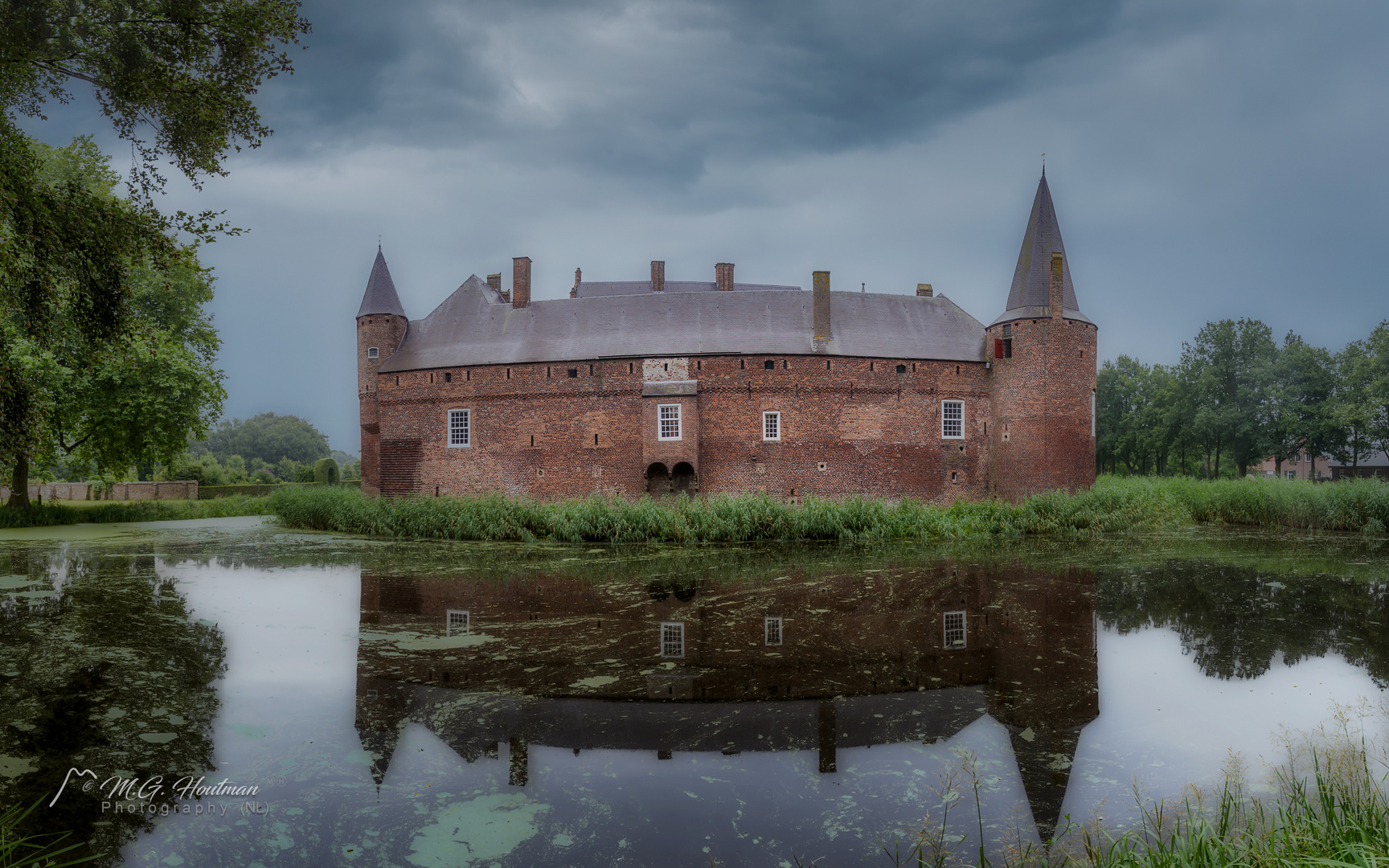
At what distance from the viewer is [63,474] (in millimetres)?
52938

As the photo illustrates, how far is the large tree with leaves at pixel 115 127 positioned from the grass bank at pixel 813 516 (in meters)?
8.87

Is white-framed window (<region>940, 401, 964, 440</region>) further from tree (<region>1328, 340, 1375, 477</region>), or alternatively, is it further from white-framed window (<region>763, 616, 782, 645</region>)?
tree (<region>1328, 340, 1375, 477</region>)

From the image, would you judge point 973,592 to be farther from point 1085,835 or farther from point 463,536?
point 463,536

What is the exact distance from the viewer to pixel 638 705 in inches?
199

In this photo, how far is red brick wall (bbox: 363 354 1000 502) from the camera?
833 inches

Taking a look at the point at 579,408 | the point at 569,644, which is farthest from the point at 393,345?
the point at 569,644

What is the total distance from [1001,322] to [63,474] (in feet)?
200

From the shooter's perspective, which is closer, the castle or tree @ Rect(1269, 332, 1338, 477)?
the castle

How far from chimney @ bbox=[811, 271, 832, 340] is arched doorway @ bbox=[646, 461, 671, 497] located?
5.71 m

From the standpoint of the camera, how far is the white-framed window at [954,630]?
6.66m

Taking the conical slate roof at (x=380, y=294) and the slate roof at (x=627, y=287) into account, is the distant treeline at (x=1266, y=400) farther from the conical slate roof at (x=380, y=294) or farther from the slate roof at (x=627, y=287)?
the conical slate roof at (x=380, y=294)

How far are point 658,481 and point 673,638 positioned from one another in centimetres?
1466

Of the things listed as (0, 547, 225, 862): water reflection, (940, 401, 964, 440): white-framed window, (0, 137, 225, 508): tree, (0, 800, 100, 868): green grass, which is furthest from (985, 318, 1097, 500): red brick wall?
(0, 800, 100, 868): green grass

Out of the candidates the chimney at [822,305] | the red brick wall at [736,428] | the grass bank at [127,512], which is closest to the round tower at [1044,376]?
the red brick wall at [736,428]
